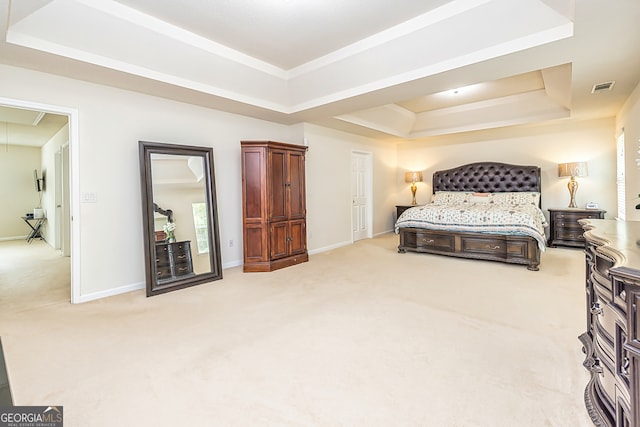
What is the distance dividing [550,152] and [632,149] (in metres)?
2.32

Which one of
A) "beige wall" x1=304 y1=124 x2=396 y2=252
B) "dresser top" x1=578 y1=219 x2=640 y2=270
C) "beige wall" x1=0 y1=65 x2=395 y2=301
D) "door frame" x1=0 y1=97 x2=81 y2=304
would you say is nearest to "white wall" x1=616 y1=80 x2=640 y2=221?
"dresser top" x1=578 y1=219 x2=640 y2=270

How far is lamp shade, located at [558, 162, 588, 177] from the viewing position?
5.52 meters

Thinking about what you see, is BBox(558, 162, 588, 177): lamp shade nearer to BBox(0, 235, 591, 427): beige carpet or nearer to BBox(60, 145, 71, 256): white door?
BBox(0, 235, 591, 427): beige carpet

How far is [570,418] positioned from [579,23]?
2711 millimetres

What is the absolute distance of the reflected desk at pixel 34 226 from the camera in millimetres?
7853

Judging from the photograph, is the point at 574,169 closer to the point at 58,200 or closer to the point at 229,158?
the point at 229,158

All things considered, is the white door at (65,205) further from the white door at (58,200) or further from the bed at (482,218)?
the bed at (482,218)

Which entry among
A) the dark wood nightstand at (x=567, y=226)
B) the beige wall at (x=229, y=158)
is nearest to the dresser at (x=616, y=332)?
the beige wall at (x=229, y=158)

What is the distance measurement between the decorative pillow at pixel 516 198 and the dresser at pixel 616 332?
460 cm

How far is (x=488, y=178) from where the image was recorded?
6602mm

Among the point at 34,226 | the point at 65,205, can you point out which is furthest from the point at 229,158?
the point at 34,226

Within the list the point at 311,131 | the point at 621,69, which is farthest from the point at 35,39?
the point at 621,69

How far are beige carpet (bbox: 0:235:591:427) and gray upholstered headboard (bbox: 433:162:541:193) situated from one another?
2679 millimetres

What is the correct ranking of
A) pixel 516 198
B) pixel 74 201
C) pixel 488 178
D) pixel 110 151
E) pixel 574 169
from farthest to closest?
1. pixel 488 178
2. pixel 516 198
3. pixel 574 169
4. pixel 110 151
5. pixel 74 201
